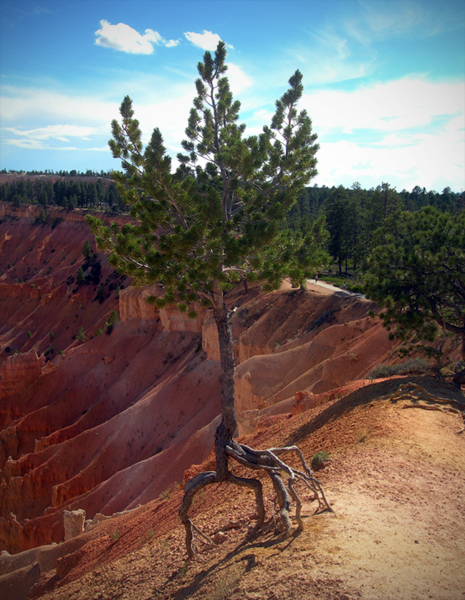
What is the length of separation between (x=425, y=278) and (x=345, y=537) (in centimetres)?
947

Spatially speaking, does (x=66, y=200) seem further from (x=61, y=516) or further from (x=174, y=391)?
(x=61, y=516)

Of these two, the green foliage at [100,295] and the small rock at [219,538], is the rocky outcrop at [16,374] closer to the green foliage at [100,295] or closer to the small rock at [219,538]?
the green foliage at [100,295]

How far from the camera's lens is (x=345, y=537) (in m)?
5.78

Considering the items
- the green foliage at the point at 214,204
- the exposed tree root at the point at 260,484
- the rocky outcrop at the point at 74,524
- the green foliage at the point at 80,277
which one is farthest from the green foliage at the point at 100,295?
the exposed tree root at the point at 260,484

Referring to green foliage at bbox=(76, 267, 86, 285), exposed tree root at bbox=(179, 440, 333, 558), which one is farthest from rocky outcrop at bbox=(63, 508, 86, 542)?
green foliage at bbox=(76, 267, 86, 285)

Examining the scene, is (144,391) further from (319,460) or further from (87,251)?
(87,251)

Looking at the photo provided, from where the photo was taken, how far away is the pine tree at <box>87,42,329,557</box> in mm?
7953

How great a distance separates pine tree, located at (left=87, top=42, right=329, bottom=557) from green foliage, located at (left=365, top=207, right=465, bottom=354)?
4.94 metres

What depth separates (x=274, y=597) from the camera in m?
5.01

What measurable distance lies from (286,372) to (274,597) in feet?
63.2

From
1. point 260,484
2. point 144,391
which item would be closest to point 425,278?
point 260,484

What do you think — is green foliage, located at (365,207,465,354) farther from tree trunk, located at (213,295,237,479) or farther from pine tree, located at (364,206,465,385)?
tree trunk, located at (213,295,237,479)

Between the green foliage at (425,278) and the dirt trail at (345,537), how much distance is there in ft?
7.60

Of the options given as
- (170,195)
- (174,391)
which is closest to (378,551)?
(170,195)
